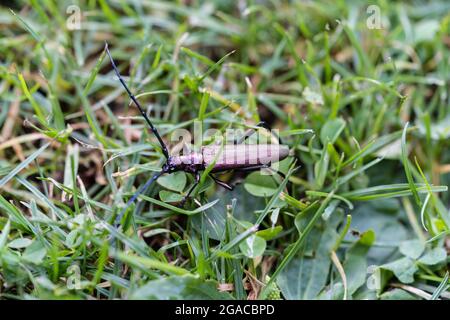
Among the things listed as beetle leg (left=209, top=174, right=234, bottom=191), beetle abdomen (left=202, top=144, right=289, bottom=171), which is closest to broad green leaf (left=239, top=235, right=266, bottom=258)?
beetle leg (left=209, top=174, right=234, bottom=191)

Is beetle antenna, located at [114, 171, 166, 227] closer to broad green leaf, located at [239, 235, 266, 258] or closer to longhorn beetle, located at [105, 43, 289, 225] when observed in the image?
longhorn beetle, located at [105, 43, 289, 225]

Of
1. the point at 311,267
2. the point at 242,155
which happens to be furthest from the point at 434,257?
the point at 242,155

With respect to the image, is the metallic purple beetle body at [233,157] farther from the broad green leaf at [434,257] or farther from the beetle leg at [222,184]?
the broad green leaf at [434,257]

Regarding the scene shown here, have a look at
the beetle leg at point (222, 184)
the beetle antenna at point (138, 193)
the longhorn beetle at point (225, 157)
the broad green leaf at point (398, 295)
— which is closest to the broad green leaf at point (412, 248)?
the broad green leaf at point (398, 295)

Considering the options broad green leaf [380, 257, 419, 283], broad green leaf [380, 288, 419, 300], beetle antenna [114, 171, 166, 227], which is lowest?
broad green leaf [380, 288, 419, 300]

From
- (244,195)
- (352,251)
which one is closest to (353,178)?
(352,251)

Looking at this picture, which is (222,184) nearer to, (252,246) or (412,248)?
(252,246)
